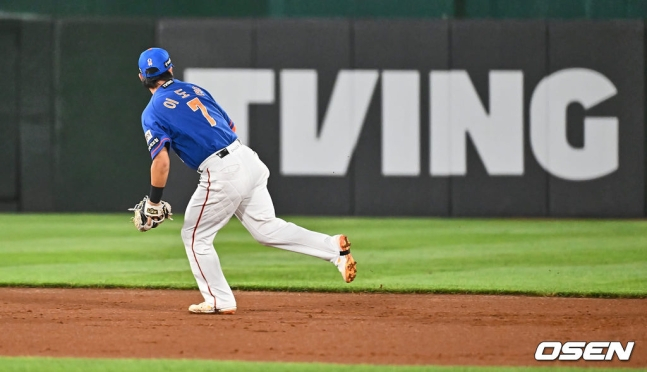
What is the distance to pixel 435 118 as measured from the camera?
16859 mm

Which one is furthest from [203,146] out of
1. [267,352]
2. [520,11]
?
[520,11]

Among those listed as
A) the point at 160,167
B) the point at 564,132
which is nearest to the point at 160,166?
the point at 160,167

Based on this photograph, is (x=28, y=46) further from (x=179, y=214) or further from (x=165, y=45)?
(x=179, y=214)

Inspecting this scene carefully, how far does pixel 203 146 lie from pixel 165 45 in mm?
9667

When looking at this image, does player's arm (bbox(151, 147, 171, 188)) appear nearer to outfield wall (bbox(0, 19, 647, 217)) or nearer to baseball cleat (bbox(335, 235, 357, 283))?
baseball cleat (bbox(335, 235, 357, 283))

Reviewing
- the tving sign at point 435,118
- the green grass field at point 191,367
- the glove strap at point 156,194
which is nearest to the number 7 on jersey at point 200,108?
the glove strap at point 156,194

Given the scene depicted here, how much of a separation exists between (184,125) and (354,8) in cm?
994

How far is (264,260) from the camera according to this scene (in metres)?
12.0

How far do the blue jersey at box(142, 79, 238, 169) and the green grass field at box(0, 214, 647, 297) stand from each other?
2170mm

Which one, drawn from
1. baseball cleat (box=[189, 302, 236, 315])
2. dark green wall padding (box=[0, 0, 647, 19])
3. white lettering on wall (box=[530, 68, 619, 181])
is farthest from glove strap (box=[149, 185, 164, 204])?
white lettering on wall (box=[530, 68, 619, 181])

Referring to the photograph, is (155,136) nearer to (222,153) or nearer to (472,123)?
(222,153)

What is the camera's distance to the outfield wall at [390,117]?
16.8m

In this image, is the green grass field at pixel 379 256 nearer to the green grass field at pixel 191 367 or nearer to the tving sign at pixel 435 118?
the tving sign at pixel 435 118

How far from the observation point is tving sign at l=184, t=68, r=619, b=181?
16797 mm
